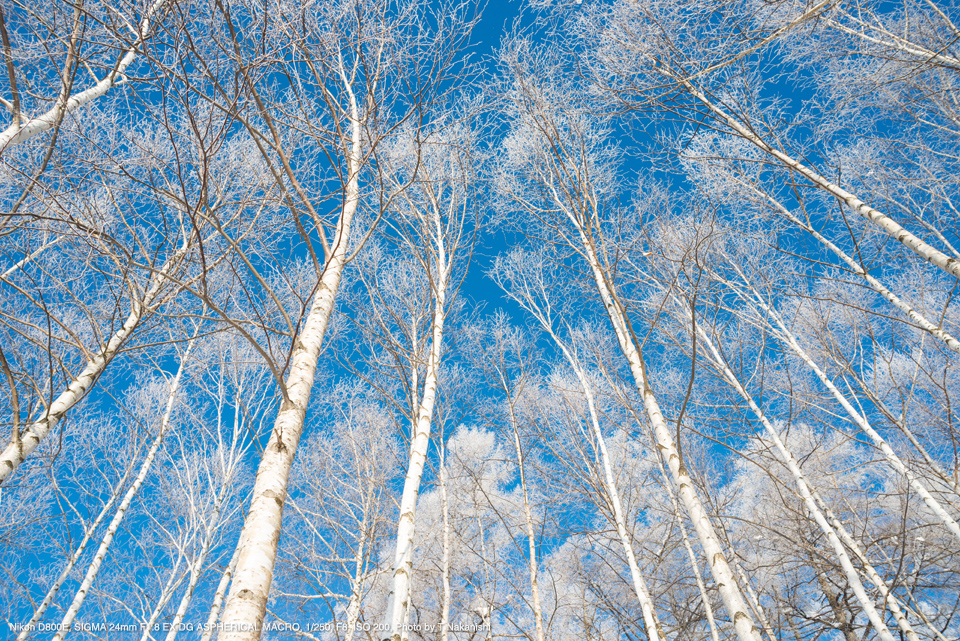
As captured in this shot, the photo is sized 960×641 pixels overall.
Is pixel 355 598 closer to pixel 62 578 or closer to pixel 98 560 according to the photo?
pixel 98 560

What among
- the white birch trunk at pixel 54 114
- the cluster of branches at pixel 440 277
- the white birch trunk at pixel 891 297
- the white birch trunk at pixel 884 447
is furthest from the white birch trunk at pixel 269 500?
the white birch trunk at pixel 884 447

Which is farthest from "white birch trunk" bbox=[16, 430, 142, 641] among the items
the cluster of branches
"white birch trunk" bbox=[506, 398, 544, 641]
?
"white birch trunk" bbox=[506, 398, 544, 641]

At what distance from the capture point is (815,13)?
2699mm

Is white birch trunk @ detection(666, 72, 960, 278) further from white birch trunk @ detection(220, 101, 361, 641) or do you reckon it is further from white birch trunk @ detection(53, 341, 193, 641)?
white birch trunk @ detection(53, 341, 193, 641)

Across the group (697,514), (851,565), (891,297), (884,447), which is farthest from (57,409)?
(884,447)

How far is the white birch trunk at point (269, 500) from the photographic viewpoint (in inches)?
46.6

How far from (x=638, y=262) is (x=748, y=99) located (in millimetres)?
2107

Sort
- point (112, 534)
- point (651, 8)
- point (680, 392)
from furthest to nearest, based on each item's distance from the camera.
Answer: point (680, 392), point (112, 534), point (651, 8)

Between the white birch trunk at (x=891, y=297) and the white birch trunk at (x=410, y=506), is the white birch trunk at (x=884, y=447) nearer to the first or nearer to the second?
the white birch trunk at (x=891, y=297)

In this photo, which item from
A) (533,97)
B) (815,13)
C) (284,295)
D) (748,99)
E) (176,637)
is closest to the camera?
(815,13)

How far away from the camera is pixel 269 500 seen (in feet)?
4.70

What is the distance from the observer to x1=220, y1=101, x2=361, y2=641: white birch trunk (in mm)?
1183

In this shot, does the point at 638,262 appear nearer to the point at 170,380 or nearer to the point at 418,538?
the point at 170,380

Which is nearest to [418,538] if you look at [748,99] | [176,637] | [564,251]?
[176,637]
